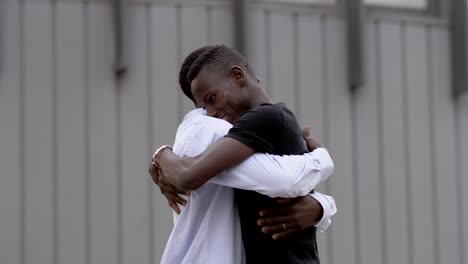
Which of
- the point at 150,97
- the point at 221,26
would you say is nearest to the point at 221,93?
the point at 150,97

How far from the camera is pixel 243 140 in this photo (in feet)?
8.73

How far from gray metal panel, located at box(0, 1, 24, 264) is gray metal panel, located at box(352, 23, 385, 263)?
2.20 m

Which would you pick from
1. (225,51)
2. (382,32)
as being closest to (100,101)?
(382,32)

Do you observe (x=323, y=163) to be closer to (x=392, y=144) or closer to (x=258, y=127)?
(x=258, y=127)

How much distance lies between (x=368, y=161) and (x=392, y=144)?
0.22m

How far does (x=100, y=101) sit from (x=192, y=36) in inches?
28.5

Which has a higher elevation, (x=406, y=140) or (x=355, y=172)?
(x=406, y=140)

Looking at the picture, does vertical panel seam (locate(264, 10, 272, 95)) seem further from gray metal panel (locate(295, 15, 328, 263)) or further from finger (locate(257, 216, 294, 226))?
finger (locate(257, 216, 294, 226))

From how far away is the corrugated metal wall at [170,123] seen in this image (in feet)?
18.3

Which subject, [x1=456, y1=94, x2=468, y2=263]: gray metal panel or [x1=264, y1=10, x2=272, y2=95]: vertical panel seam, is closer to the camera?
[x1=264, y1=10, x2=272, y2=95]: vertical panel seam

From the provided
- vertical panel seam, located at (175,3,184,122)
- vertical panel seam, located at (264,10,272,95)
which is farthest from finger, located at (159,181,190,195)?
vertical panel seam, located at (264,10,272,95)

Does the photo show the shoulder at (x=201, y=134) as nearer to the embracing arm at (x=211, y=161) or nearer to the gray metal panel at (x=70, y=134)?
the embracing arm at (x=211, y=161)

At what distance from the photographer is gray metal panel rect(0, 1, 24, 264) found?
5484 mm

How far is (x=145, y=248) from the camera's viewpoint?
19.0 feet
